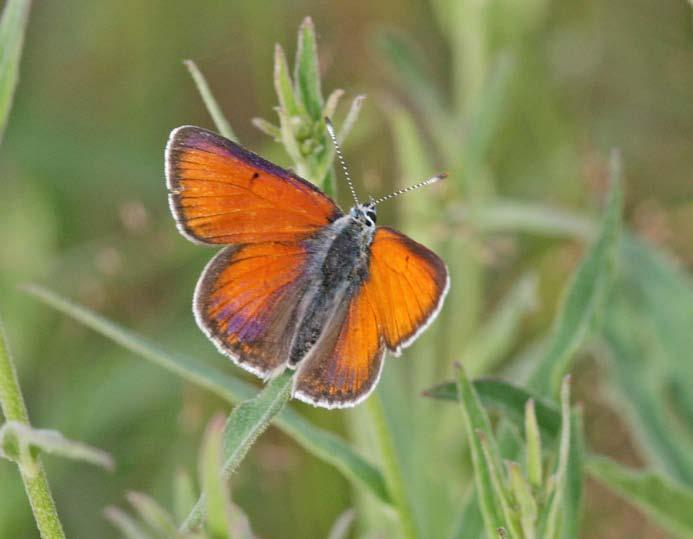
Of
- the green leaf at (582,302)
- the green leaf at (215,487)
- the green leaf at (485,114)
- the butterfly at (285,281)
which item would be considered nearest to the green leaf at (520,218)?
the green leaf at (485,114)

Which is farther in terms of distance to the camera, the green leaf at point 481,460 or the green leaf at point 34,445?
the green leaf at point 481,460

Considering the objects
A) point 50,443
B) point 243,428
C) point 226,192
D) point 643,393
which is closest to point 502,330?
point 643,393

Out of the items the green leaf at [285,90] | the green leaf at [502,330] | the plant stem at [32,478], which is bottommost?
the plant stem at [32,478]

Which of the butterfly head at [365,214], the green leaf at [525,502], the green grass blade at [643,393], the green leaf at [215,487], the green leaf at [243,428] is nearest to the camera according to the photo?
the green leaf at [215,487]

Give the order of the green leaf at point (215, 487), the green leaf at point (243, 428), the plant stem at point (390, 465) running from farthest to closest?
the plant stem at point (390, 465) → the green leaf at point (243, 428) → the green leaf at point (215, 487)

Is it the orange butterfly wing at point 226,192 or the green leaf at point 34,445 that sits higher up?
the orange butterfly wing at point 226,192

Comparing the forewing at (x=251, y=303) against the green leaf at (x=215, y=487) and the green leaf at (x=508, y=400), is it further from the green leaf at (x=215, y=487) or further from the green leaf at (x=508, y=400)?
the green leaf at (x=215, y=487)

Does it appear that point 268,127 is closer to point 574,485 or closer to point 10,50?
point 10,50

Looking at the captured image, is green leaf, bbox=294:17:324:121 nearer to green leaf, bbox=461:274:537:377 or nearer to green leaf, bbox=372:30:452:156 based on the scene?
green leaf, bbox=461:274:537:377
